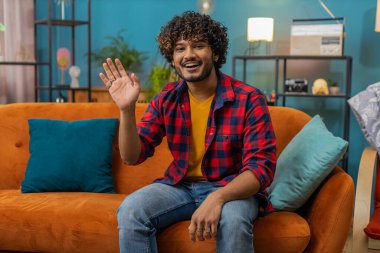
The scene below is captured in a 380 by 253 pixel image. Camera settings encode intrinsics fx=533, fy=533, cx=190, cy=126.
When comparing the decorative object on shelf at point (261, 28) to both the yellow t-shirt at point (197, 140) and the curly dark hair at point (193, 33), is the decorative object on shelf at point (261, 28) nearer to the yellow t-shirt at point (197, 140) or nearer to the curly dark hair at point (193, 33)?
the curly dark hair at point (193, 33)

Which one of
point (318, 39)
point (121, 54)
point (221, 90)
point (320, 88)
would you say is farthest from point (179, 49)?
point (121, 54)

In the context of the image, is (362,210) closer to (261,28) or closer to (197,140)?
(197,140)

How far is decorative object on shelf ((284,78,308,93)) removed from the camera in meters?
4.18

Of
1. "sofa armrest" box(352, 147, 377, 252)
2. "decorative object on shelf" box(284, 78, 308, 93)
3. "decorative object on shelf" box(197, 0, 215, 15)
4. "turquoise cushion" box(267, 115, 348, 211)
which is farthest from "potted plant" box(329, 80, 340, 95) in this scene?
"turquoise cushion" box(267, 115, 348, 211)

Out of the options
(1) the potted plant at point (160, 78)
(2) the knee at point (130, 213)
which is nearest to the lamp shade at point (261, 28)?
(1) the potted plant at point (160, 78)

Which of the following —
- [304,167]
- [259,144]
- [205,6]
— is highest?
[205,6]

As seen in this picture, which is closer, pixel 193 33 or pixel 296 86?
pixel 193 33

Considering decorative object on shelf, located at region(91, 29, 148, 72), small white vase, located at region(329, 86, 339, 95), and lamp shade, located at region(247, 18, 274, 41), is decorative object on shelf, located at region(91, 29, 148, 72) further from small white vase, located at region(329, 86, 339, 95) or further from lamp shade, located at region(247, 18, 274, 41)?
A: small white vase, located at region(329, 86, 339, 95)

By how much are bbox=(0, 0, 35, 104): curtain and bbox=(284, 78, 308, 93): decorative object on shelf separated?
211 centimetres

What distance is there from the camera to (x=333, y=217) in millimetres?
1815

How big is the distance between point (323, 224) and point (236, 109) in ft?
1.63

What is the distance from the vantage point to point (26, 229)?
6.68 feet

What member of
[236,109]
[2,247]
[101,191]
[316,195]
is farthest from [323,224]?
[2,247]

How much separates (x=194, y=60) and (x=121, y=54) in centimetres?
300
